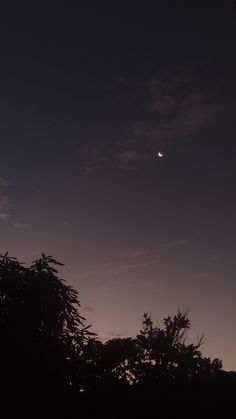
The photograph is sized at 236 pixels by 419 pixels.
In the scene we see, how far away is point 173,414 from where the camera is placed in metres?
18.5

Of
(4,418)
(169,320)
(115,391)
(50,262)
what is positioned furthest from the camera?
(169,320)

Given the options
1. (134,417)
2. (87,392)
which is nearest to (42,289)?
(87,392)

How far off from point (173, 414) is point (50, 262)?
7.24 meters

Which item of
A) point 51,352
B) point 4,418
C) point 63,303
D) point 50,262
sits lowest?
point 4,418

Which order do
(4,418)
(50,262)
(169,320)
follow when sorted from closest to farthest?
1. (4,418)
2. (50,262)
3. (169,320)

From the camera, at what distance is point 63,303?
1995cm

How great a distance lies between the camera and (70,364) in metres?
19.2

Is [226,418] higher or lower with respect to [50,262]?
lower

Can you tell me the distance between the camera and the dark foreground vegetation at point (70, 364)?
1845 centimetres

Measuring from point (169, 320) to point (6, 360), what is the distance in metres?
7.98

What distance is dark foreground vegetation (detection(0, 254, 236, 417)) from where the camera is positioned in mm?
18453

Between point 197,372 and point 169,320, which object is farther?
point 169,320

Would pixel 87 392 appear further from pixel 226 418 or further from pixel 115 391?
pixel 226 418

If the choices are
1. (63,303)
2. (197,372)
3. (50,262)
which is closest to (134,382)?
(197,372)
